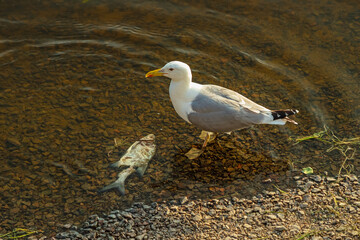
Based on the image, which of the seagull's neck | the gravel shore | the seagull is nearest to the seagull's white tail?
the seagull

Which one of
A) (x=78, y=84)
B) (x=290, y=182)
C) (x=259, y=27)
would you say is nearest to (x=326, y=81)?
(x=259, y=27)

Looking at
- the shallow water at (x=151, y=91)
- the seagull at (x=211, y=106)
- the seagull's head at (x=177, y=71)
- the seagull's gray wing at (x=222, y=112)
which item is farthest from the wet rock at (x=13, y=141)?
the seagull's gray wing at (x=222, y=112)

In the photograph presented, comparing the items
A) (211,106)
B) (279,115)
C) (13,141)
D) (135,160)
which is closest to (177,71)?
(211,106)

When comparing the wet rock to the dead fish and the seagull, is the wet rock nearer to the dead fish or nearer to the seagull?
the dead fish

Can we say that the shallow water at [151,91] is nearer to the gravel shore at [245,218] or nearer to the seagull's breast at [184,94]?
the gravel shore at [245,218]

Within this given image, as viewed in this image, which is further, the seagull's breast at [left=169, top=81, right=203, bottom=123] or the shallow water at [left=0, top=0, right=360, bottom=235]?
the seagull's breast at [left=169, top=81, right=203, bottom=123]

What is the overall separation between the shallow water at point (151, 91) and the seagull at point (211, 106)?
65 centimetres

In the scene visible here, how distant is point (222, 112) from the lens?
267 inches

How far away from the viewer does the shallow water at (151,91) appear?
6.63 meters

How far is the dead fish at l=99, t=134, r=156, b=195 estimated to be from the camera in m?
6.54

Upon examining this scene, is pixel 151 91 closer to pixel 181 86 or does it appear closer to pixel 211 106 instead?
pixel 181 86

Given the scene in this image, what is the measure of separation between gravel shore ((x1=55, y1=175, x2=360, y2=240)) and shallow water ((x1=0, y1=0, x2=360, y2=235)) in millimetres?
268

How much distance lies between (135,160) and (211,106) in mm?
1484

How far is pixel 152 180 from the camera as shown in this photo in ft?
22.1
